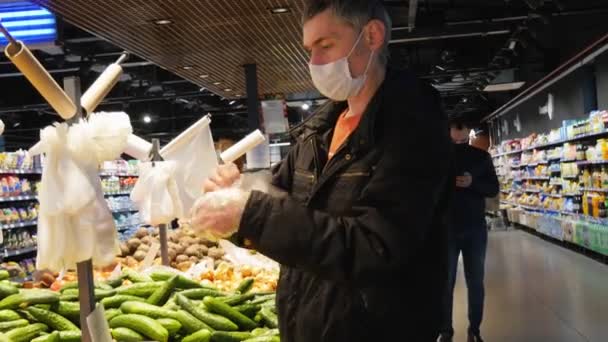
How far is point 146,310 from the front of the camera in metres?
2.81

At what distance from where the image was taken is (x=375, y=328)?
145 cm

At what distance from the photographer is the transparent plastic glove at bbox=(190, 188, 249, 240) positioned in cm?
133

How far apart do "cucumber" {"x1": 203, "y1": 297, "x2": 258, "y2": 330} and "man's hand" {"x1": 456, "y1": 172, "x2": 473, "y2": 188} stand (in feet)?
10.4

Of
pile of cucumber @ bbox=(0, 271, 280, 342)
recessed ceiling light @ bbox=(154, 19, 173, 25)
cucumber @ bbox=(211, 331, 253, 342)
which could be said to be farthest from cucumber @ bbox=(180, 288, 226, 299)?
recessed ceiling light @ bbox=(154, 19, 173, 25)

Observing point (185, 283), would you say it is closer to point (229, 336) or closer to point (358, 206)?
point (229, 336)

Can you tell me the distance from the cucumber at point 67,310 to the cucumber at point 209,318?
46cm

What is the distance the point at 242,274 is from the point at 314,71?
294cm

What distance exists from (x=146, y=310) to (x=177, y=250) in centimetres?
246

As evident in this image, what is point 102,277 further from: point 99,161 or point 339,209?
point 339,209

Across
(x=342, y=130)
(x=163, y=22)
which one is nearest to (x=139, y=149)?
(x=342, y=130)

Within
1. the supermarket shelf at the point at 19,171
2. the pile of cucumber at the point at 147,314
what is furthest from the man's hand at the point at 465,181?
the supermarket shelf at the point at 19,171

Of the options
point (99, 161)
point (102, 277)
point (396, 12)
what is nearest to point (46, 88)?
point (99, 161)

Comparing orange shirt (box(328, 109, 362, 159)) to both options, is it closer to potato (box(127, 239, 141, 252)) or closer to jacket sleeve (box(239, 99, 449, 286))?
jacket sleeve (box(239, 99, 449, 286))

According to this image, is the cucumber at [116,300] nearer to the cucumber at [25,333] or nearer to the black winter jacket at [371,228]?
the cucumber at [25,333]
